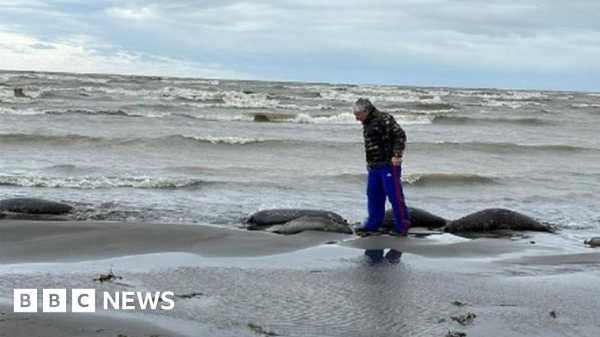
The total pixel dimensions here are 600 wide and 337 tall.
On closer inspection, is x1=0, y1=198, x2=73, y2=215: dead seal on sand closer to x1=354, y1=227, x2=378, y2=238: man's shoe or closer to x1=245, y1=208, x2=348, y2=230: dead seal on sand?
x1=245, y1=208, x2=348, y2=230: dead seal on sand

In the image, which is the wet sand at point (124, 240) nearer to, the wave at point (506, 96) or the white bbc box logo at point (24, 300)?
the white bbc box logo at point (24, 300)

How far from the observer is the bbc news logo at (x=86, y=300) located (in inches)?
236

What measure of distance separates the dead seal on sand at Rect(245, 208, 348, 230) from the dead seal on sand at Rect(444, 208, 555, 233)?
1576mm

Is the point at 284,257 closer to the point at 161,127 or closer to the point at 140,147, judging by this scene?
the point at 140,147

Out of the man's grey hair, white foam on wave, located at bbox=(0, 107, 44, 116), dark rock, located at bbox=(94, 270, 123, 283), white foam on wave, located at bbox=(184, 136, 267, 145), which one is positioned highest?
the man's grey hair

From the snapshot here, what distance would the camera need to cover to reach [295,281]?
7426mm

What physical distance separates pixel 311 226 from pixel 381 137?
4.77 feet

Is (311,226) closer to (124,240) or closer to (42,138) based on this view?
(124,240)

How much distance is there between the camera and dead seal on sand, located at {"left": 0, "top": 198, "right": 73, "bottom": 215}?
11.3 m

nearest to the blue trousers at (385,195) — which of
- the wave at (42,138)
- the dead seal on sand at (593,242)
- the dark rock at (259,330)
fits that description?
the dead seal on sand at (593,242)

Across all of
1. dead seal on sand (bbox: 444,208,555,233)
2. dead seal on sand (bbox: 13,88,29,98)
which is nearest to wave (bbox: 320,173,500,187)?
dead seal on sand (bbox: 444,208,555,233)

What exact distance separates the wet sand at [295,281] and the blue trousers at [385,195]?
0.66m

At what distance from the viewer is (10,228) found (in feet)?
31.6

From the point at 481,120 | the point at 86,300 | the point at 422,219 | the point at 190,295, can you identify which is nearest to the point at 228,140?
the point at 422,219
